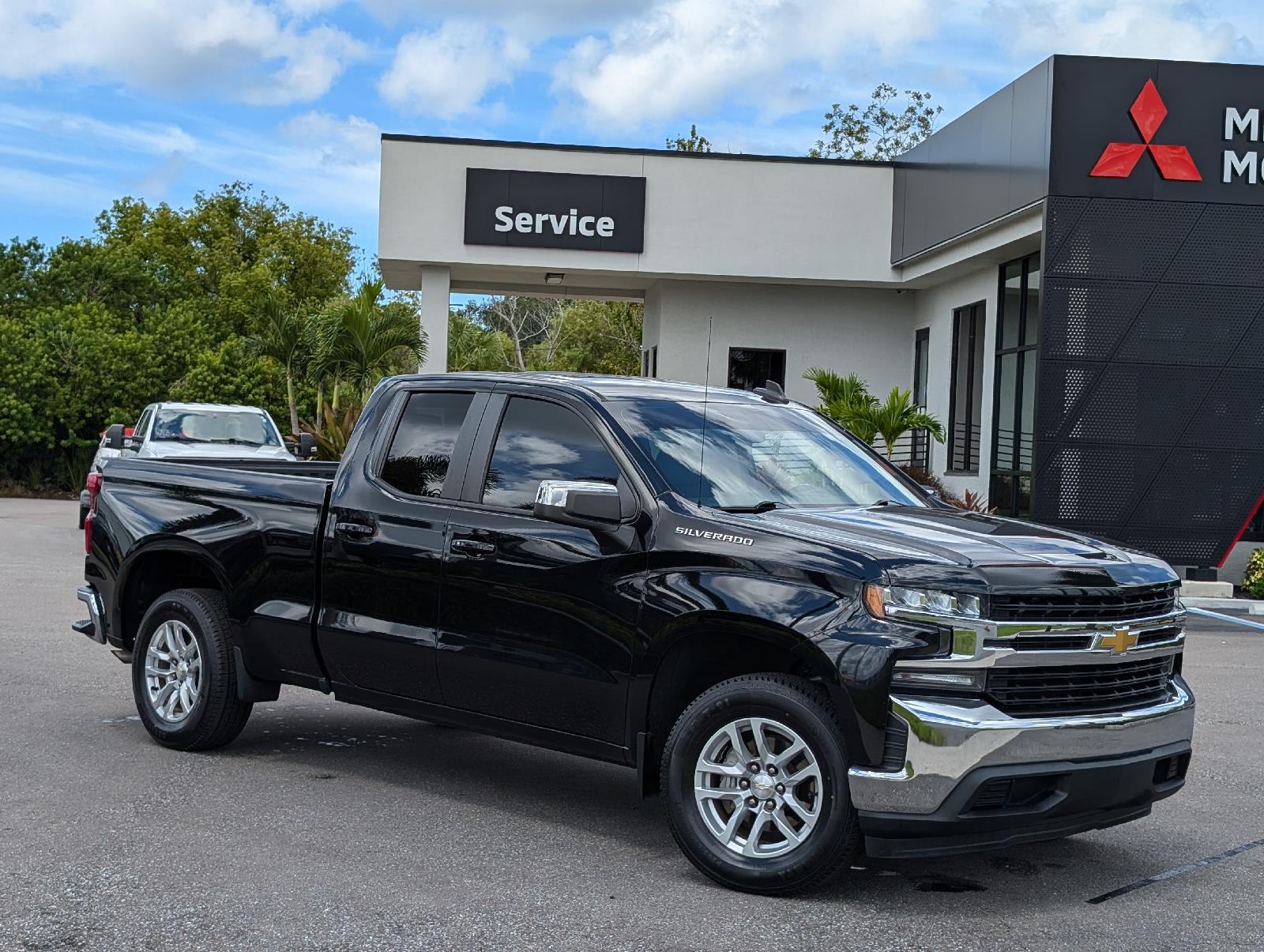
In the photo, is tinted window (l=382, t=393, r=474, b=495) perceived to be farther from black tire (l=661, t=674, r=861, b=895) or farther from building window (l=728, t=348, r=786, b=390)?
building window (l=728, t=348, r=786, b=390)

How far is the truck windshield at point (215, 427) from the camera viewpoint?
20797 millimetres

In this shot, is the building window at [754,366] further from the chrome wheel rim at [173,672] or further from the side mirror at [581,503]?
the side mirror at [581,503]

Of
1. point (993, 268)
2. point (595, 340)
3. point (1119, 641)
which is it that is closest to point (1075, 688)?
point (1119, 641)

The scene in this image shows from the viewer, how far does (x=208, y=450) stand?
2042 cm

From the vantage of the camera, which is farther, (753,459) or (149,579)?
(149,579)

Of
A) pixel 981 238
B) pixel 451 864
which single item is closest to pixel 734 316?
pixel 981 238

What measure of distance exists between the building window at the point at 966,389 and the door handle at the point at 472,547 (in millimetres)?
18089

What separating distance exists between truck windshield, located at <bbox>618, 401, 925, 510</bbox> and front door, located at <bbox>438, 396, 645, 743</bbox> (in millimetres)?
253

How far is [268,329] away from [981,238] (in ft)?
55.0

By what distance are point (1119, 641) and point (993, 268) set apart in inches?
725

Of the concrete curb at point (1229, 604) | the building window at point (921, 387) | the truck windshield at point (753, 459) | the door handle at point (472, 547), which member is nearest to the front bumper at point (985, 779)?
the truck windshield at point (753, 459)

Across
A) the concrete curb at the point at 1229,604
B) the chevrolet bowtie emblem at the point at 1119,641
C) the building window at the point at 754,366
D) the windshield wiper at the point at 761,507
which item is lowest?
the concrete curb at the point at 1229,604

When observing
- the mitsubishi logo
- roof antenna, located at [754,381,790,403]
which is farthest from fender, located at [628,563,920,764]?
the mitsubishi logo

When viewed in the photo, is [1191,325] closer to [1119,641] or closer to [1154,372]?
[1154,372]
